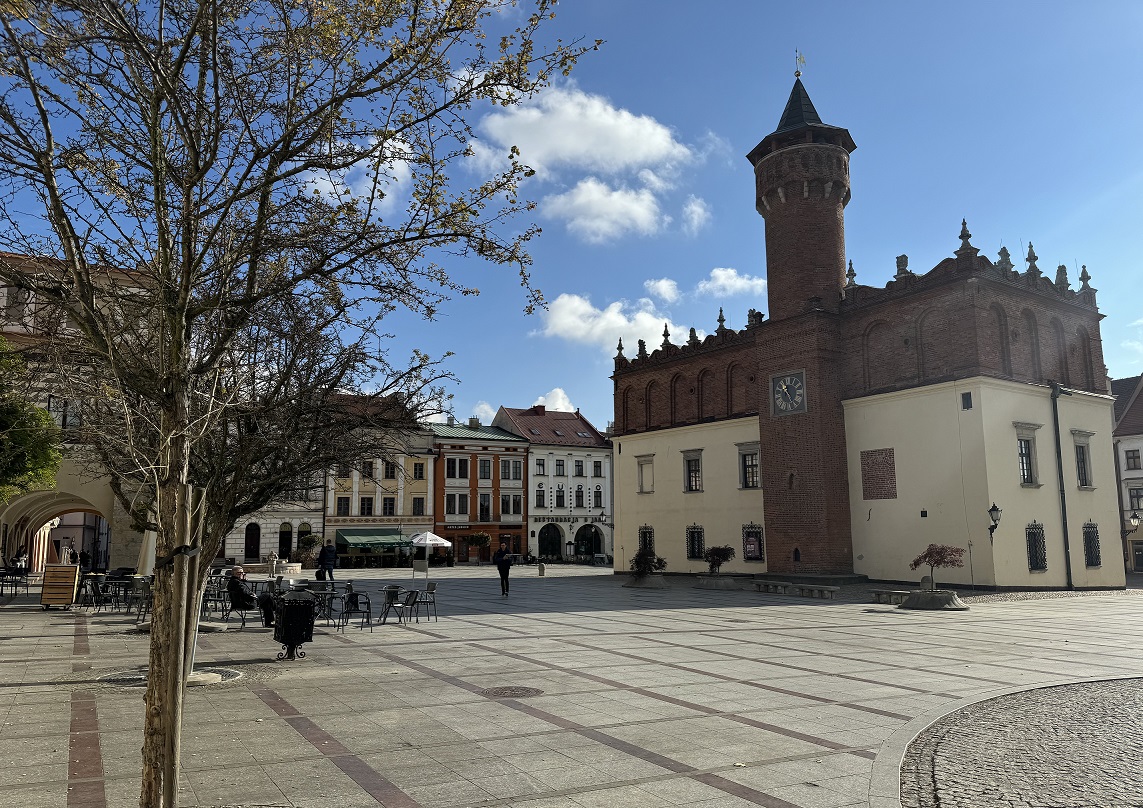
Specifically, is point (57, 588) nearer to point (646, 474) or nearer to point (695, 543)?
point (695, 543)

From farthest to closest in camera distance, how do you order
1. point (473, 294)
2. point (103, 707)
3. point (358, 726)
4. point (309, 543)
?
point (309, 543) → point (103, 707) → point (358, 726) → point (473, 294)

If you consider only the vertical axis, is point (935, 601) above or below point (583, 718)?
below

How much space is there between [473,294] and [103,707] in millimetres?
6522

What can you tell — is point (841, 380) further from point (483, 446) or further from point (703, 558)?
point (483, 446)

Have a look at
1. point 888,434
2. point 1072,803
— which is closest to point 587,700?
point 1072,803

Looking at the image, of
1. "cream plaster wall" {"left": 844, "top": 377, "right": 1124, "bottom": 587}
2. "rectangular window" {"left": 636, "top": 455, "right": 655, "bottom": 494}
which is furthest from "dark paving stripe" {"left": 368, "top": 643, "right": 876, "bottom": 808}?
"rectangular window" {"left": 636, "top": 455, "right": 655, "bottom": 494}

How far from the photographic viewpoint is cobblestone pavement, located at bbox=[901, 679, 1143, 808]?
6227 mm

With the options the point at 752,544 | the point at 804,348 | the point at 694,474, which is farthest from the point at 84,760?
the point at 694,474

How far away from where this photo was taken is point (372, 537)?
58.8m

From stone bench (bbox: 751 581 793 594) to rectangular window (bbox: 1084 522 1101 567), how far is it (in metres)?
12.4

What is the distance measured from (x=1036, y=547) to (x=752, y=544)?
11627 millimetres

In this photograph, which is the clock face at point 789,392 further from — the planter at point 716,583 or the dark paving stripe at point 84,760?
the dark paving stripe at point 84,760

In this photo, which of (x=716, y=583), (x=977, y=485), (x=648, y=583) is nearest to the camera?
(x=977, y=485)

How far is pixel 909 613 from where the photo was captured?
72.9ft
